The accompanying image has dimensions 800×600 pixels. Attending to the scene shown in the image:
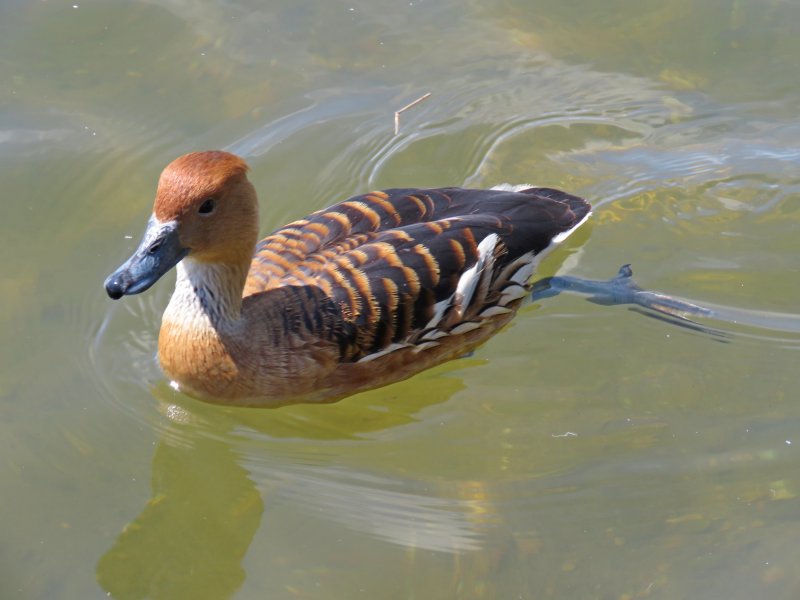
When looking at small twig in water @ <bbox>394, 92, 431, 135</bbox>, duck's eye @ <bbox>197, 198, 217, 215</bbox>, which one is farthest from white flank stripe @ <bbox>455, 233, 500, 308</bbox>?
small twig in water @ <bbox>394, 92, 431, 135</bbox>

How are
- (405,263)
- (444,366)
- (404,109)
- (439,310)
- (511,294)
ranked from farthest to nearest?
1. (404,109)
2. (511,294)
3. (444,366)
4. (439,310)
5. (405,263)

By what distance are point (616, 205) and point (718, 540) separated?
281 cm

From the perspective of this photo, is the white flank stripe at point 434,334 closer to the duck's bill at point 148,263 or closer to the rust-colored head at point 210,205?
the rust-colored head at point 210,205

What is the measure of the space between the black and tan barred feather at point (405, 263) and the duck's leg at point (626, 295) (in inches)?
9.6

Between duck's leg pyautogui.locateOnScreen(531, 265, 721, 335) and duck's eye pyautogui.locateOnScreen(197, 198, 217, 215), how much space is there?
2.23 m

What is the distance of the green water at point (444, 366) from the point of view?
5434mm

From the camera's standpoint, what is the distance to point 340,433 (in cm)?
612

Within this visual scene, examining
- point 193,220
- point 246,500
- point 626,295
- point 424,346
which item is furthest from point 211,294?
point 626,295

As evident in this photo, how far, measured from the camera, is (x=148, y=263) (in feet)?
18.4

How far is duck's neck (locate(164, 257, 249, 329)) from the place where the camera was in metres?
6.01

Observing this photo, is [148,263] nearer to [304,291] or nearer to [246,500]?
[304,291]

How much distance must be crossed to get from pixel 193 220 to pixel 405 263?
47.4 inches

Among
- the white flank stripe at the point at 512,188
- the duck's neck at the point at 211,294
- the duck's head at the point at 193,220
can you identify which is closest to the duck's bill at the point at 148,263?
the duck's head at the point at 193,220

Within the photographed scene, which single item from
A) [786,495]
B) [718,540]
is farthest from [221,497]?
[786,495]
